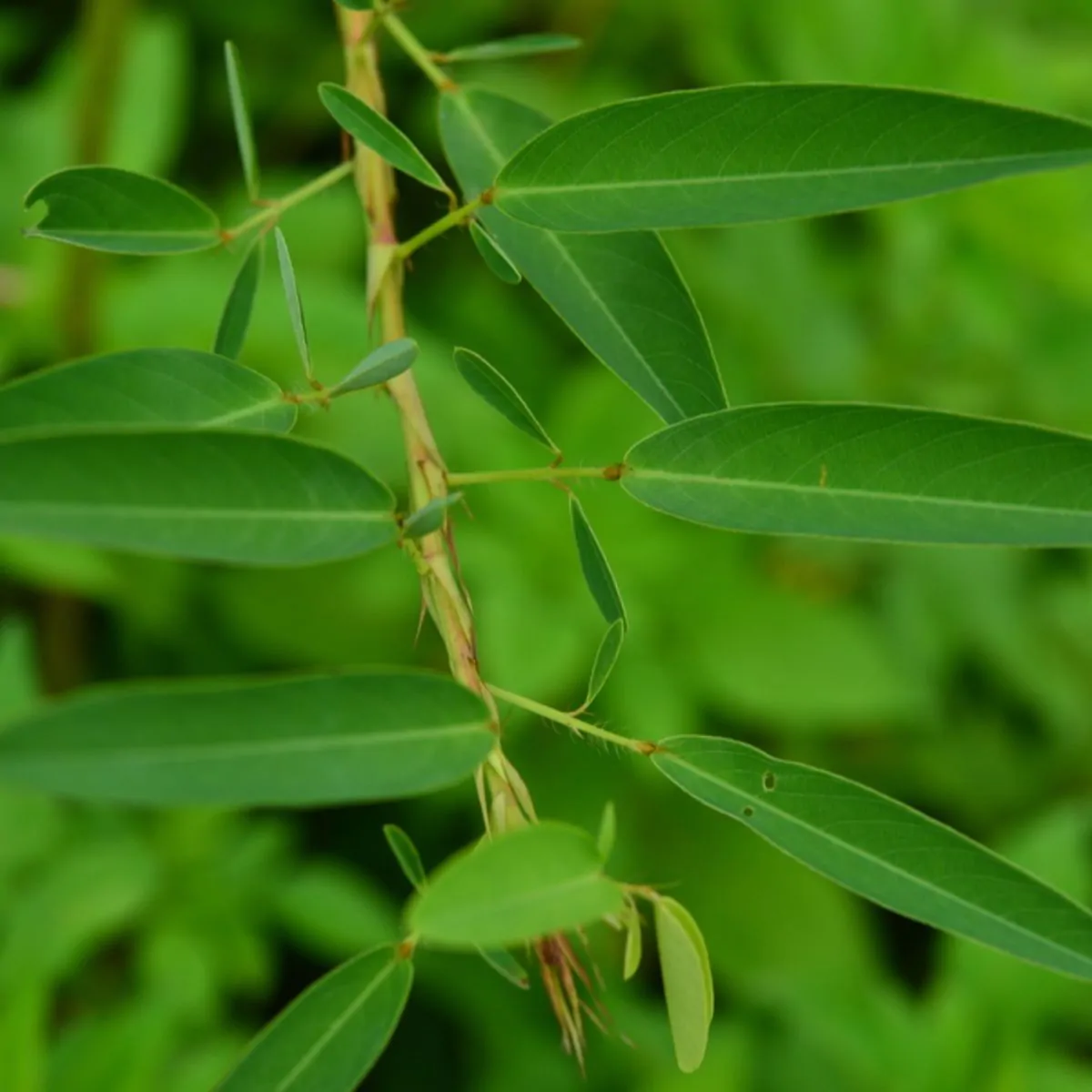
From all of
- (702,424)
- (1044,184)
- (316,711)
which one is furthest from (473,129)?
(1044,184)

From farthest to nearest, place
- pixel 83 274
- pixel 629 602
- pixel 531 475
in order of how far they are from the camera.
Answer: pixel 629 602
pixel 83 274
pixel 531 475

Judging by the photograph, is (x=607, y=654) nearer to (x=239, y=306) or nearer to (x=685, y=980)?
(x=685, y=980)

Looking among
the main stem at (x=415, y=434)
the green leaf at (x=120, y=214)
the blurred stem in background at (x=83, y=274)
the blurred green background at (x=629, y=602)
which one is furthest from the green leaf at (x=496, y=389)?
the blurred stem in background at (x=83, y=274)

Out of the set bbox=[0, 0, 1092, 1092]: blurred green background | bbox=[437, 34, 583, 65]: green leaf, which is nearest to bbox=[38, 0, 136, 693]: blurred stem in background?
bbox=[0, 0, 1092, 1092]: blurred green background

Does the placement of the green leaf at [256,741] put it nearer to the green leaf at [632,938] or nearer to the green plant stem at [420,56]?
the green leaf at [632,938]

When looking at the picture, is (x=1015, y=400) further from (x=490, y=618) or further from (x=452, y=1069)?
(x=452, y=1069)

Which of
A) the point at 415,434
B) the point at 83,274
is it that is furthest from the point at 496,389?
the point at 83,274

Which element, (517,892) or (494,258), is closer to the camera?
(517,892)
